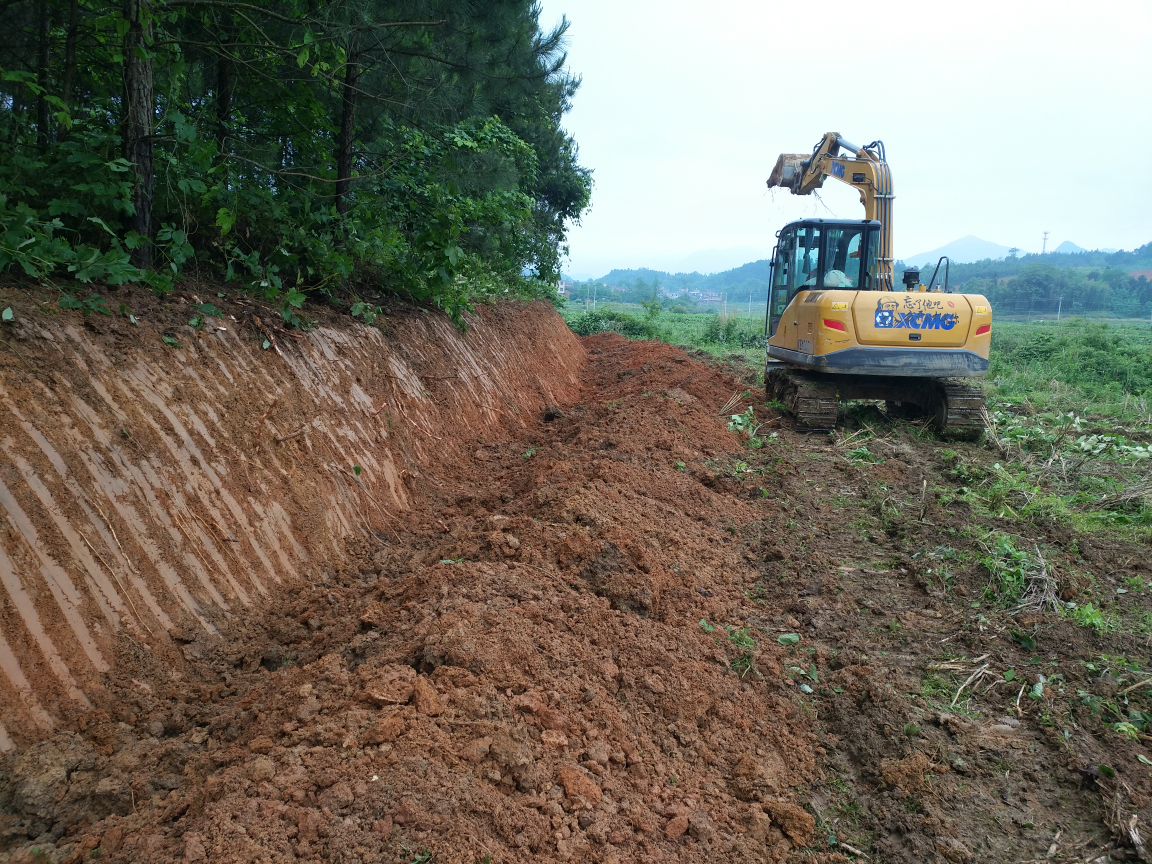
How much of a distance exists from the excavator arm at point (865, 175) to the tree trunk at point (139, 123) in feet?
28.2

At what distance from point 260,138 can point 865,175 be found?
8.25m

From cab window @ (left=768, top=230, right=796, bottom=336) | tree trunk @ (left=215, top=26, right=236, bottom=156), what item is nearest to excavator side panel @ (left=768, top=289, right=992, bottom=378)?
cab window @ (left=768, top=230, right=796, bottom=336)

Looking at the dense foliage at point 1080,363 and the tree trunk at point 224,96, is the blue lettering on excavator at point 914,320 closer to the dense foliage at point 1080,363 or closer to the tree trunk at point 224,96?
the tree trunk at point 224,96

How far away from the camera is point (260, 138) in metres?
6.25

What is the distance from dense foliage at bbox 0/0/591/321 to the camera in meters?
3.81

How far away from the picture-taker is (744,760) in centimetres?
266

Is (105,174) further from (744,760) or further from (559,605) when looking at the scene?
(744,760)

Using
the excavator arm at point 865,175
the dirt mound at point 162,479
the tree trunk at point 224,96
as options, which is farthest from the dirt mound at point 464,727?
the excavator arm at point 865,175

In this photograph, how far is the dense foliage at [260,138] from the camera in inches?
150

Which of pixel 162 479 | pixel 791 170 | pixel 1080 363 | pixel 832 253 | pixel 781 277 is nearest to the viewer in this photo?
pixel 162 479

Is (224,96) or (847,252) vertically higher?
(224,96)

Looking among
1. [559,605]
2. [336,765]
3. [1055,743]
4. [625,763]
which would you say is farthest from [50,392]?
[1055,743]

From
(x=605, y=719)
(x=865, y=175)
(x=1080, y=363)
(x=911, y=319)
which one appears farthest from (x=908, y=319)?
(x=1080, y=363)

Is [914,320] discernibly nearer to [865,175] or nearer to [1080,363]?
[865,175]
